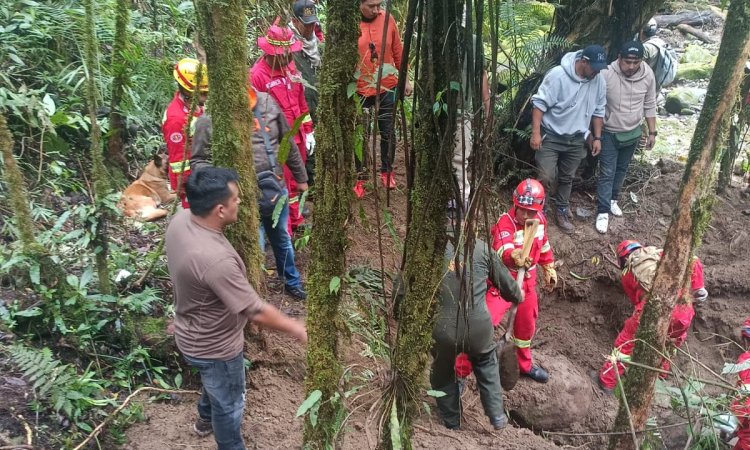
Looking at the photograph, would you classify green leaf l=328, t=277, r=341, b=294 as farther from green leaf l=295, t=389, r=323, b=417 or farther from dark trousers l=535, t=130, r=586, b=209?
dark trousers l=535, t=130, r=586, b=209

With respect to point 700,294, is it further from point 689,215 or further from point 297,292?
point 297,292

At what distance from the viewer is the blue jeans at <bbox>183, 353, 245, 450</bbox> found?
2807mm

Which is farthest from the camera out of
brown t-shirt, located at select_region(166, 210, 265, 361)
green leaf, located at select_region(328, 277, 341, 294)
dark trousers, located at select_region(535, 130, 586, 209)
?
dark trousers, located at select_region(535, 130, 586, 209)

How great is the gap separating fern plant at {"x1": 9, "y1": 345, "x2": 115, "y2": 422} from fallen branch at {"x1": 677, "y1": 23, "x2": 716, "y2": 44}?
593 inches

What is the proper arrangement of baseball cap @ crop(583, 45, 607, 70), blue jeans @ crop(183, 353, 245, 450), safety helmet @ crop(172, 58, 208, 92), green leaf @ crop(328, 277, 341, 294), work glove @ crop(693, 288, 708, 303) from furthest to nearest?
1. baseball cap @ crop(583, 45, 607, 70)
2. work glove @ crop(693, 288, 708, 303)
3. safety helmet @ crop(172, 58, 208, 92)
4. blue jeans @ crop(183, 353, 245, 450)
5. green leaf @ crop(328, 277, 341, 294)

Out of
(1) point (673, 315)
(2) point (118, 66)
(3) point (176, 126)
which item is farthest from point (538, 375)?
(2) point (118, 66)

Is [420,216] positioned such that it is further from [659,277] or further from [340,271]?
[659,277]

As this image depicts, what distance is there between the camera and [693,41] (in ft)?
42.2

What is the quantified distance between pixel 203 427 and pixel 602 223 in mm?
4991

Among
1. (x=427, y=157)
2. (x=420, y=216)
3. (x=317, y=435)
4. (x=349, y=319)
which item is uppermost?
(x=427, y=157)

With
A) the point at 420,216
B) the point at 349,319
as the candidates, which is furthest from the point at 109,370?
the point at 420,216

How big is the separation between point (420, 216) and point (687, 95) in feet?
33.5

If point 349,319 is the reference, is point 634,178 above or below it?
below

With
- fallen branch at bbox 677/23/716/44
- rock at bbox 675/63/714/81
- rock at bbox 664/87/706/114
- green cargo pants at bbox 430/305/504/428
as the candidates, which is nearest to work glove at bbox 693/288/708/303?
green cargo pants at bbox 430/305/504/428
